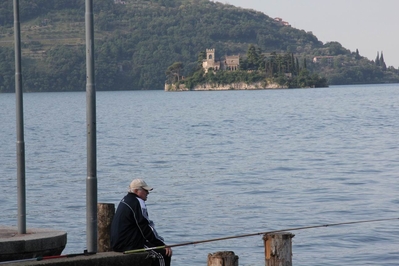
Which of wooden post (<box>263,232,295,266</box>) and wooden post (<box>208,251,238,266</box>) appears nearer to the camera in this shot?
wooden post (<box>208,251,238,266</box>)

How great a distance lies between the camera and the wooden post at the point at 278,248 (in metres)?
9.84

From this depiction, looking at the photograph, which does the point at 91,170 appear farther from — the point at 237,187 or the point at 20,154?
the point at 237,187

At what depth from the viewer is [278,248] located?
9867 mm

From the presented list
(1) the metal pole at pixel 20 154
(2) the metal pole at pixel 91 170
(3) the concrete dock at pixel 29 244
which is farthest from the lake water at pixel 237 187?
(2) the metal pole at pixel 91 170

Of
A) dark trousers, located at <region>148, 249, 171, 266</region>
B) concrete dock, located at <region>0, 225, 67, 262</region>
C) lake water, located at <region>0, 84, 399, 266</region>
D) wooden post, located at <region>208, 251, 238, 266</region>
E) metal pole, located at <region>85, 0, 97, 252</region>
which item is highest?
metal pole, located at <region>85, 0, 97, 252</region>

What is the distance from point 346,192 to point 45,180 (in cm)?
1164

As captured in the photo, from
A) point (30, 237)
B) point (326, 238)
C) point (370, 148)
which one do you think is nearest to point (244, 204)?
point (326, 238)

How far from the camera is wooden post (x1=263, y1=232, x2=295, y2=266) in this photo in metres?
9.84

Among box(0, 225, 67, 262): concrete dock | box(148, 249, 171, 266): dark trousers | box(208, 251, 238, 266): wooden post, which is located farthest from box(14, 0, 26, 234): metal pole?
box(208, 251, 238, 266): wooden post

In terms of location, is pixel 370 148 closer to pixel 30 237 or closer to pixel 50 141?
pixel 50 141

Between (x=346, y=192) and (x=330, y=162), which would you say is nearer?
(x=346, y=192)

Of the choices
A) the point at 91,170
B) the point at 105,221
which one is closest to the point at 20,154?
the point at 105,221

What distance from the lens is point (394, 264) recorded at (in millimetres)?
17609

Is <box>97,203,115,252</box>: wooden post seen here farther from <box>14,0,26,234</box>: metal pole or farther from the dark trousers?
the dark trousers
